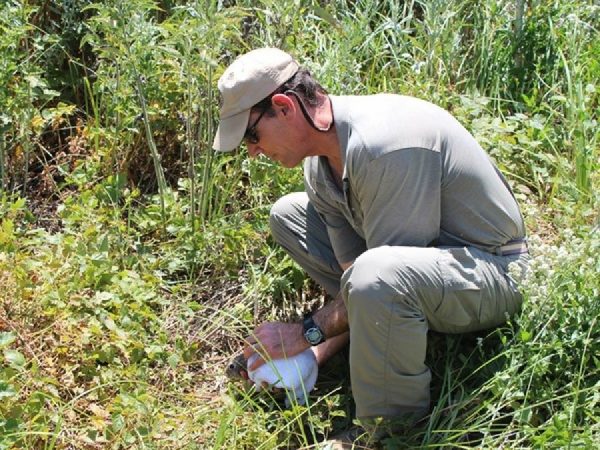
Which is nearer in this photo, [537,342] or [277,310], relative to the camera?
[537,342]

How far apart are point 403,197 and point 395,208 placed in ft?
0.16

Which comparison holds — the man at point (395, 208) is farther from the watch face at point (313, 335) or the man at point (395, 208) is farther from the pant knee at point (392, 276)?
the watch face at point (313, 335)

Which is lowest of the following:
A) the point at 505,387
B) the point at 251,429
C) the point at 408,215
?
the point at 251,429

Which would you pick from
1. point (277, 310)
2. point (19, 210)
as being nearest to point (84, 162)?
point (19, 210)

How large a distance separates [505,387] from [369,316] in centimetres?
52

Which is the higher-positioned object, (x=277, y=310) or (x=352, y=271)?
(x=352, y=271)

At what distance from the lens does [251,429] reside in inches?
140

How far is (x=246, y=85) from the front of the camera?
3295 millimetres

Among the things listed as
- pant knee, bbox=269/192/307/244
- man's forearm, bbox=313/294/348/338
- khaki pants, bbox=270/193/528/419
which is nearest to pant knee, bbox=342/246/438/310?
khaki pants, bbox=270/193/528/419

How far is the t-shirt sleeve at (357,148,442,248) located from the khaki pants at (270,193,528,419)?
6 centimetres

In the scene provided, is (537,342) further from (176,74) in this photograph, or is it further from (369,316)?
(176,74)

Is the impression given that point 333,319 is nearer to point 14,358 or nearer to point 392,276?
point 392,276

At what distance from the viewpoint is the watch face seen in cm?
376

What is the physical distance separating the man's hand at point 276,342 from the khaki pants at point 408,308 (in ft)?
1.35
